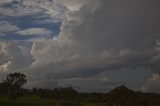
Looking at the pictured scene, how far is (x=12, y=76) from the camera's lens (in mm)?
178875

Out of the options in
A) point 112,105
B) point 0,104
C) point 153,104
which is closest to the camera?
point 0,104

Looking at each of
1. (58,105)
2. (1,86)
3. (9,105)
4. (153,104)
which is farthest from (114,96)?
(1,86)

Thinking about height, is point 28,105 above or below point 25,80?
below

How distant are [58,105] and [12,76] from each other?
42912 mm

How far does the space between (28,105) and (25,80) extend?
165 feet

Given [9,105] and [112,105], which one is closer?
[9,105]

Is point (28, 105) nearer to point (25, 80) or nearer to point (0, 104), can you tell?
point (0, 104)

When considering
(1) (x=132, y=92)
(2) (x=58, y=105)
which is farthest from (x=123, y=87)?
(2) (x=58, y=105)

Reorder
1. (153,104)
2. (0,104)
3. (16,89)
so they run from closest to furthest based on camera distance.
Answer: (0,104), (16,89), (153,104)

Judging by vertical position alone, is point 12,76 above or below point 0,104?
above

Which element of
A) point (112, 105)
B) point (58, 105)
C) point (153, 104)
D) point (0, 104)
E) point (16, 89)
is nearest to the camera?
point (0, 104)

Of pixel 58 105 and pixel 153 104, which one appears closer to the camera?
pixel 58 105

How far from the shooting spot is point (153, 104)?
189500 millimetres

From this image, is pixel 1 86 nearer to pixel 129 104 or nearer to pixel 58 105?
pixel 58 105
